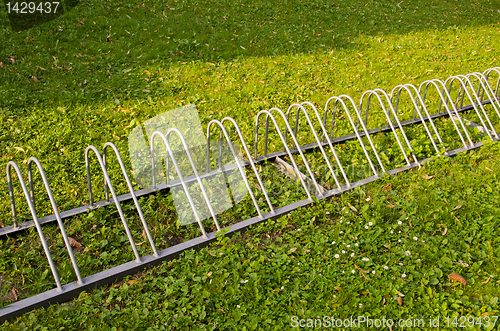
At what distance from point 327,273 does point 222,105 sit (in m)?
3.74

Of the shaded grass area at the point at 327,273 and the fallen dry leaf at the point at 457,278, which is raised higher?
the shaded grass area at the point at 327,273

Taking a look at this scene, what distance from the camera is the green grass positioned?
2561 mm

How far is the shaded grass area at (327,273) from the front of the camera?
238 centimetres

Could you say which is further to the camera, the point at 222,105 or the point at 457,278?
the point at 222,105

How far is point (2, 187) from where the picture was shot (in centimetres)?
370

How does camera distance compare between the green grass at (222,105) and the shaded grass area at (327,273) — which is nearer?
the shaded grass area at (327,273)

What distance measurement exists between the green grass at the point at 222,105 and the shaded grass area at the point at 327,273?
0.02 m

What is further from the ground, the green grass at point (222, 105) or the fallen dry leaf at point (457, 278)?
the green grass at point (222, 105)

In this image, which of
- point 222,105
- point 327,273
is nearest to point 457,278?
point 327,273

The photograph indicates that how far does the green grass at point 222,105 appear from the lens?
2561 mm

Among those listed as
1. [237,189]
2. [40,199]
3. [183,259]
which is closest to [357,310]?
[183,259]

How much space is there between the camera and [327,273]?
268cm

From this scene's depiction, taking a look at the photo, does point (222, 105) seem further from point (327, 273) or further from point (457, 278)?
point (457, 278)

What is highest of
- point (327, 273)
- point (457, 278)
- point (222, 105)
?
point (222, 105)
